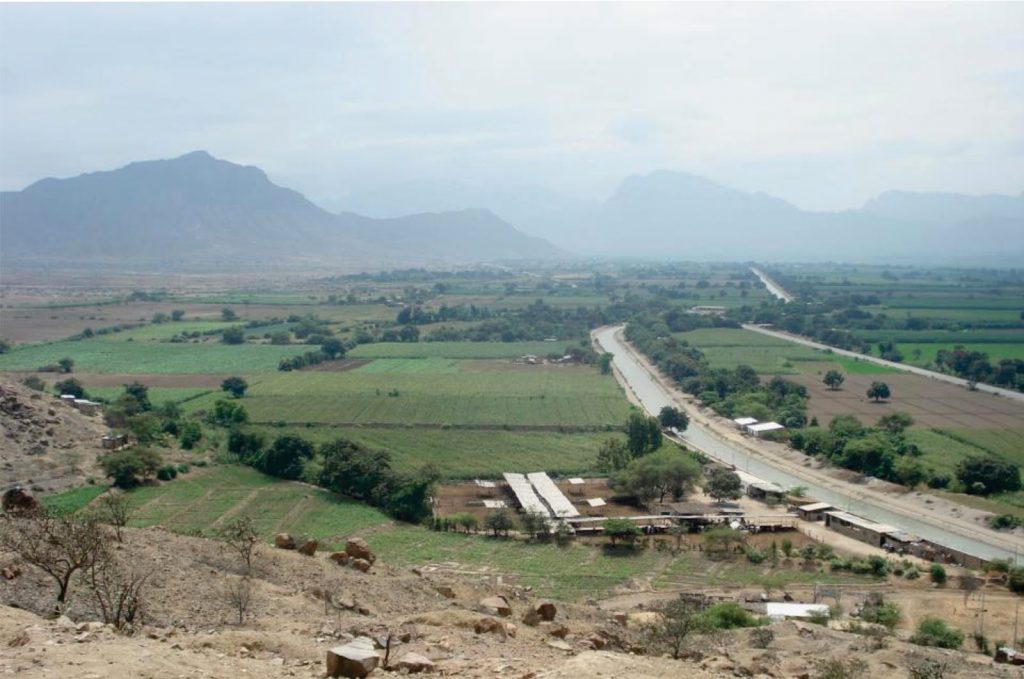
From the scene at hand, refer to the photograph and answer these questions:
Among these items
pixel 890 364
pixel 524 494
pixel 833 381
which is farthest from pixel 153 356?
pixel 890 364

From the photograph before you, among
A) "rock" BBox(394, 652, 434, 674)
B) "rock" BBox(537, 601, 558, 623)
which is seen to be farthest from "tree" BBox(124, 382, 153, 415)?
"rock" BBox(394, 652, 434, 674)

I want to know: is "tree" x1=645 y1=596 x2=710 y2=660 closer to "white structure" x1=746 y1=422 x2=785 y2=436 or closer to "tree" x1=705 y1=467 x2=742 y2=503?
"tree" x1=705 y1=467 x2=742 y2=503

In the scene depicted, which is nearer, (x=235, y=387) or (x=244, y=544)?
(x=244, y=544)

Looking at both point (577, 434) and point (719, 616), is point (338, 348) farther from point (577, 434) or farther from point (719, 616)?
point (719, 616)

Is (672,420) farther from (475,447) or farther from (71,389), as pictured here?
(71,389)

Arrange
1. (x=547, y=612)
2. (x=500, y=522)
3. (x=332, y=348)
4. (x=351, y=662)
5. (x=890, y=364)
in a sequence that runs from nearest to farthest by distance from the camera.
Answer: (x=351, y=662), (x=547, y=612), (x=500, y=522), (x=890, y=364), (x=332, y=348)
